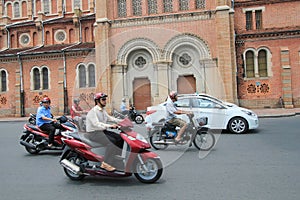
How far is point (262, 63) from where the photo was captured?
24.6 meters

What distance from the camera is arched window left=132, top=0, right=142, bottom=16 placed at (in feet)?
81.8

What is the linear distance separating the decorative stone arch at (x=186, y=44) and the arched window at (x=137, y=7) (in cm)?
391

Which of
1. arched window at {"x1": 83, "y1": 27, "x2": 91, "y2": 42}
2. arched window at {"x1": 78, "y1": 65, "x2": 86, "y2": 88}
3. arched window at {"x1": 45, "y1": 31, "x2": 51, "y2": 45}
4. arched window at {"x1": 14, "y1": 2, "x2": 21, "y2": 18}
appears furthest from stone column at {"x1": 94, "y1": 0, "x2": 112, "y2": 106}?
arched window at {"x1": 14, "y1": 2, "x2": 21, "y2": 18}

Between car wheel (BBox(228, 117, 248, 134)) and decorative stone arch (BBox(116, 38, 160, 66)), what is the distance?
43.6 ft

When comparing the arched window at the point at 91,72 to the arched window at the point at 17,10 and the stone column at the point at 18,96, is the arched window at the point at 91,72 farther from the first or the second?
the arched window at the point at 17,10

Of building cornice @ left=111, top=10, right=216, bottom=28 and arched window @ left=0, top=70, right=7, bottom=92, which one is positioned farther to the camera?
arched window @ left=0, top=70, right=7, bottom=92

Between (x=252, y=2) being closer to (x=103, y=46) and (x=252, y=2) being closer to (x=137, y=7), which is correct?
(x=137, y=7)

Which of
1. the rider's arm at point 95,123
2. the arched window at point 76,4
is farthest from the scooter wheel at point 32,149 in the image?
the arched window at point 76,4

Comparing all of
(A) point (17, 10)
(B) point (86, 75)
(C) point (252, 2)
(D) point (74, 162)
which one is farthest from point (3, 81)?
(D) point (74, 162)

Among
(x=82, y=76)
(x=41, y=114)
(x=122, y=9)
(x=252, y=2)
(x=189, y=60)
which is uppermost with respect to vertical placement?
(x=252, y=2)

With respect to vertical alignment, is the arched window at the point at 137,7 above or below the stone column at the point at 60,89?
above

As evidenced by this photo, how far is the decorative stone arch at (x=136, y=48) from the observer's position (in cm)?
2420

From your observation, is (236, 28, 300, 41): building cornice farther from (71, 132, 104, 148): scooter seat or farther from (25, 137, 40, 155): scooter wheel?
(71, 132, 104, 148): scooter seat

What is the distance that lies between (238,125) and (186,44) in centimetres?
1333
